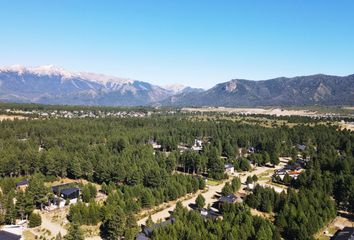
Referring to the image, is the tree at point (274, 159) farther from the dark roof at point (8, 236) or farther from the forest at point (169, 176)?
the dark roof at point (8, 236)

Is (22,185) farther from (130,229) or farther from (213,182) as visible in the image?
(213,182)

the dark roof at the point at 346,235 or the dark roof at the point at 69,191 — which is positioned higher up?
the dark roof at the point at 69,191

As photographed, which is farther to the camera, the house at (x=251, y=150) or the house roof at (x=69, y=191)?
the house at (x=251, y=150)

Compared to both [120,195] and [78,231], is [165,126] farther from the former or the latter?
[78,231]

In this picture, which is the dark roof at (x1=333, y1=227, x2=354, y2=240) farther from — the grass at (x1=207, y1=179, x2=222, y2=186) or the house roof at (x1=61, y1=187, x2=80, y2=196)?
the house roof at (x1=61, y1=187, x2=80, y2=196)

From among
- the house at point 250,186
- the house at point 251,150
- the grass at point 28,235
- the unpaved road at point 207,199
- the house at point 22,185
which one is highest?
the house at point 251,150

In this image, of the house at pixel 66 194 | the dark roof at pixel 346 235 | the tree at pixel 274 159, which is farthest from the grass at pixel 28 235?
the tree at pixel 274 159

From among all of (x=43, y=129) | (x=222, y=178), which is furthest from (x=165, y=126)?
(x=222, y=178)

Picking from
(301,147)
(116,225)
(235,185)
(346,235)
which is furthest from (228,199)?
(301,147)
